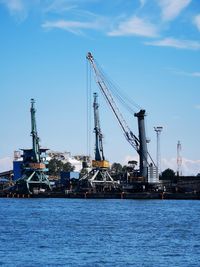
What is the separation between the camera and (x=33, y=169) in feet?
624

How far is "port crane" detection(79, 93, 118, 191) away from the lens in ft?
612

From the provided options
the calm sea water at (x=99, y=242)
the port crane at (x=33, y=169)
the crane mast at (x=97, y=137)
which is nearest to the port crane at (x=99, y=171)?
the crane mast at (x=97, y=137)

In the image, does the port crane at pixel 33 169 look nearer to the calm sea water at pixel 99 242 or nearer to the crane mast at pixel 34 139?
the crane mast at pixel 34 139

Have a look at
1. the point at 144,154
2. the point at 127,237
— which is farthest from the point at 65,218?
the point at 144,154

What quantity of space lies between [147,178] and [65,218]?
3416 inches

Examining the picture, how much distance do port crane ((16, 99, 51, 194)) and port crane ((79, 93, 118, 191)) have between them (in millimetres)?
10524

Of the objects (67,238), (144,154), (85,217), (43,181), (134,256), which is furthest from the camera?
(43,181)

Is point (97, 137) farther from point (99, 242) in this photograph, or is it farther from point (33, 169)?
point (99, 242)

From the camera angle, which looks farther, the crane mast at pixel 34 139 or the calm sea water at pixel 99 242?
the crane mast at pixel 34 139

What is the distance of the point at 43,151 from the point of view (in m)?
197

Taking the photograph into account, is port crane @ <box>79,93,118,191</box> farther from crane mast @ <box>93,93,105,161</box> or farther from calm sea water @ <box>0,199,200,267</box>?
calm sea water @ <box>0,199,200,267</box>

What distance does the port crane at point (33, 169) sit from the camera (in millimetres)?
189625

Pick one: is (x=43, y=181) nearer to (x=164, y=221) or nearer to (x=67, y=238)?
(x=164, y=221)

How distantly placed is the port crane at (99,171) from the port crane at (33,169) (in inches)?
414
